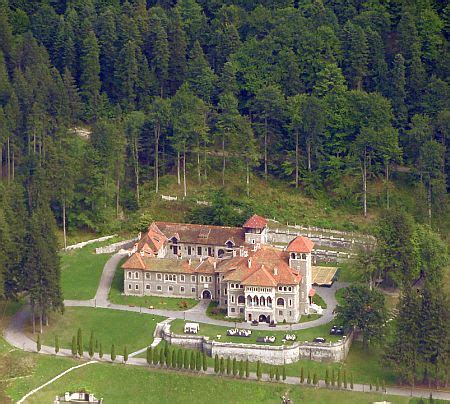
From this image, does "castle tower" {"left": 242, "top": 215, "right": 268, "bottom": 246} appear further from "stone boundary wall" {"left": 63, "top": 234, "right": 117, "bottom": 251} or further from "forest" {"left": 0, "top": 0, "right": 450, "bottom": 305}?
"forest" {"left": 0, "top": 0, "right": 450, "bottom": 305}

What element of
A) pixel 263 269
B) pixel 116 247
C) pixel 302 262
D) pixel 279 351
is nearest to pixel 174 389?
pixel 279 351

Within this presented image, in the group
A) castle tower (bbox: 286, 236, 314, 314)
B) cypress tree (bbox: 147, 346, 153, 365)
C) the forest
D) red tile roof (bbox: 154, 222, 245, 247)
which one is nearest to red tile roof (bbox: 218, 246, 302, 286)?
castle tower (bbox: 286, 236, 314, 314)

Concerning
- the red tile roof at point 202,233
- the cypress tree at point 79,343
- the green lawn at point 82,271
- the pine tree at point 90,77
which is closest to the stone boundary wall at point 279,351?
the cypress tree at point 79,343

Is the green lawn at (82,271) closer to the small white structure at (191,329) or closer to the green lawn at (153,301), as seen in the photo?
the green lawn at (153,301)

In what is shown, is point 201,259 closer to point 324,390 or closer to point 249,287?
point 249,287

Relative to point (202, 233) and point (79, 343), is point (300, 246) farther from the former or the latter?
point (79, 343)

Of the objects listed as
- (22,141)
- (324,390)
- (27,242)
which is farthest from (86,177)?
(324,390)
